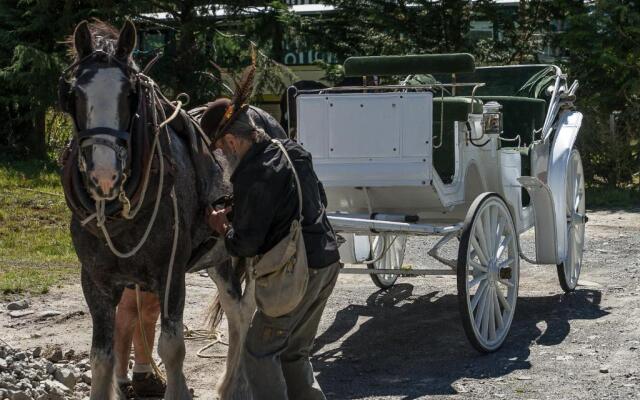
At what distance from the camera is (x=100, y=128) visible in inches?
189

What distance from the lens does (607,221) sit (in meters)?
13.5

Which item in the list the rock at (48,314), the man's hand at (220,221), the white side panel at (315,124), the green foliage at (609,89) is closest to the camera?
the man's hand at (220,221)

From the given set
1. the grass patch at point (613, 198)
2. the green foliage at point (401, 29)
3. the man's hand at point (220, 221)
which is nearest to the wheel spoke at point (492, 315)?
the man's hand at point (220, 221)

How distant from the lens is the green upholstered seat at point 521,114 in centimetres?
973

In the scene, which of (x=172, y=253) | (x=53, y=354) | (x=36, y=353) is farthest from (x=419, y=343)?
(x=172, y=253)

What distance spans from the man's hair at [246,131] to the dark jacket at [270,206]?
1.7 inches

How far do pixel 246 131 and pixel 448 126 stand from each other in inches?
125

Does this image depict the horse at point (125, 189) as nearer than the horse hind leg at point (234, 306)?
Yes

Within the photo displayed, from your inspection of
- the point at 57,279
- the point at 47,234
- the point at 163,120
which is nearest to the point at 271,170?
the point at 163,120

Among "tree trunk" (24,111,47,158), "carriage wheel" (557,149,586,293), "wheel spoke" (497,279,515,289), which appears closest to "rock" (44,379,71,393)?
"wheel spoke" (497,279,515,289)

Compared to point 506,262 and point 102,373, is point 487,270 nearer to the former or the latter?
point 506,262

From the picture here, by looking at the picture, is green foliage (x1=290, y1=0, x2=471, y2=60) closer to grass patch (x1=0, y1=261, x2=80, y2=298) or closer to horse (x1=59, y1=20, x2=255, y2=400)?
grass patch (x1=0, y1=261, x2=80, y2=298)

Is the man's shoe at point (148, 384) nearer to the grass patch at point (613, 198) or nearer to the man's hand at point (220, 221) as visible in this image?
the man's hand at point (220, 221)

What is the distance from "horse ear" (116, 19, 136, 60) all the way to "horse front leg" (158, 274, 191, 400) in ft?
3.86
